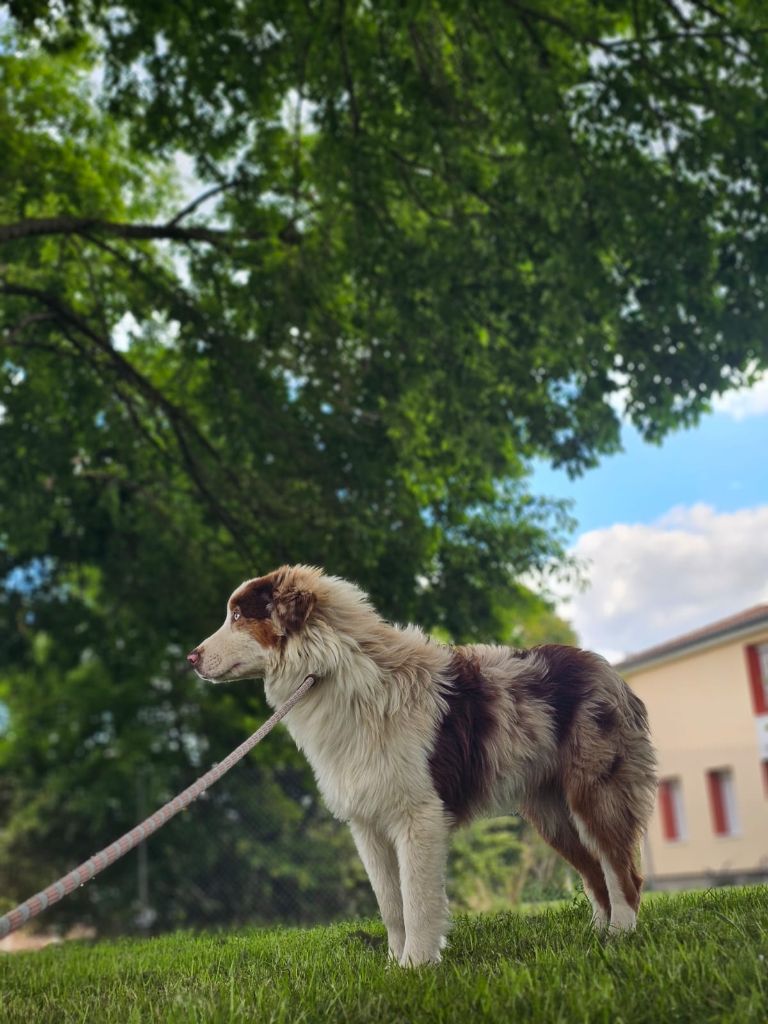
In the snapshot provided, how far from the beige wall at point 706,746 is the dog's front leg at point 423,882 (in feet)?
103

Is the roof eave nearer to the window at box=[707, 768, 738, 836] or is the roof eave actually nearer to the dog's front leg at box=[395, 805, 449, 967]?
the window at box=[707, 768, 738, 836]

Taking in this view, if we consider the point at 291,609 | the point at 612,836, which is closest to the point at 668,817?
the point at 612,836

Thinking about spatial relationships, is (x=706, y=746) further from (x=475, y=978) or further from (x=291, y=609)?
(x=475, y=978)

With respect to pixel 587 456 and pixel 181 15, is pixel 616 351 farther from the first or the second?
pixel 181 15

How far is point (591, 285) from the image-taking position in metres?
12.8

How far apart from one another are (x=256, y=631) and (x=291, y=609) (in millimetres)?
197

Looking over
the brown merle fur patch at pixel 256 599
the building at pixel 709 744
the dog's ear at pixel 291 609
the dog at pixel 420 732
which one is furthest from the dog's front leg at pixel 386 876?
the building at pixel 709 744

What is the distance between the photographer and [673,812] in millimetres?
39031

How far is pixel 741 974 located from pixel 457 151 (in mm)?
11572

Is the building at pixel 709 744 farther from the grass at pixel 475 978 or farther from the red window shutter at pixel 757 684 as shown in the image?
the grass at pixel 475 978

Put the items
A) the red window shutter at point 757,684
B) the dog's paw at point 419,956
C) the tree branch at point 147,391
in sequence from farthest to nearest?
the red window shutter at point 757,684, the tree branch at point 147,391, the dog's paw at point 419,956

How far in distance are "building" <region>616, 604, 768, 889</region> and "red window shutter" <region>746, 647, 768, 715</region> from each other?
0.03m

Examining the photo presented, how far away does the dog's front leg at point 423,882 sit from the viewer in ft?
16.4

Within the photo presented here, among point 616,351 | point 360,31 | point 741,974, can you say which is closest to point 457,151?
point 360,31
